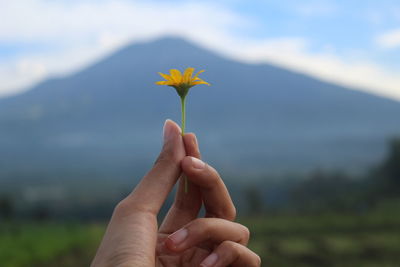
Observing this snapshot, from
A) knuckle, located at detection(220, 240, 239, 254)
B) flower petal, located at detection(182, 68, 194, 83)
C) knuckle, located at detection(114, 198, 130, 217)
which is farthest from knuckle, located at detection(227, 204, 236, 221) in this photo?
flower petal, located at detection(182, 68, 194, 83)

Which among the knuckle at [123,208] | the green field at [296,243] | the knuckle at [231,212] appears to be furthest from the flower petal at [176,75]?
the green field at [296,243]

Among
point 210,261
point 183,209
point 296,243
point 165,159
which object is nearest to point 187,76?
point 165,159

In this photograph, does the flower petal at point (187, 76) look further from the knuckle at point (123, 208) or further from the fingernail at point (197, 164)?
the knuckle at point (123, 208)

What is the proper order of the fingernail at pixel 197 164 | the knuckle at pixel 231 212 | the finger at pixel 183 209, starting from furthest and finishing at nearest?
the finger at pixel 183 209
the knuckle at pixel 231 212
the fingernail at pixel 197 164

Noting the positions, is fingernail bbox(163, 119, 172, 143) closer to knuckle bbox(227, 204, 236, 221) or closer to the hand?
the hand

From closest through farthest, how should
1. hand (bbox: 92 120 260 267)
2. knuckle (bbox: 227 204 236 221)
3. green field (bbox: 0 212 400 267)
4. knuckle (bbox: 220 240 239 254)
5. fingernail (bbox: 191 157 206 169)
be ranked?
hand (bbox: 92 120 260 267) < fingernail (bbox: 191 157 206 169) < knuckle (bbox: 220 240 239 254) < knuckle (bbox: 227 204 236 221) < green field (bbox: 0 212 400 267)

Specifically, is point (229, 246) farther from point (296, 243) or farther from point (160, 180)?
point (296, 243)

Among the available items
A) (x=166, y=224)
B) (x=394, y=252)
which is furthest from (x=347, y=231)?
(x=166, y=224)

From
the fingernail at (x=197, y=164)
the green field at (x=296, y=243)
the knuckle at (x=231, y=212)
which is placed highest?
the fingernail at (x=197, y=164)
